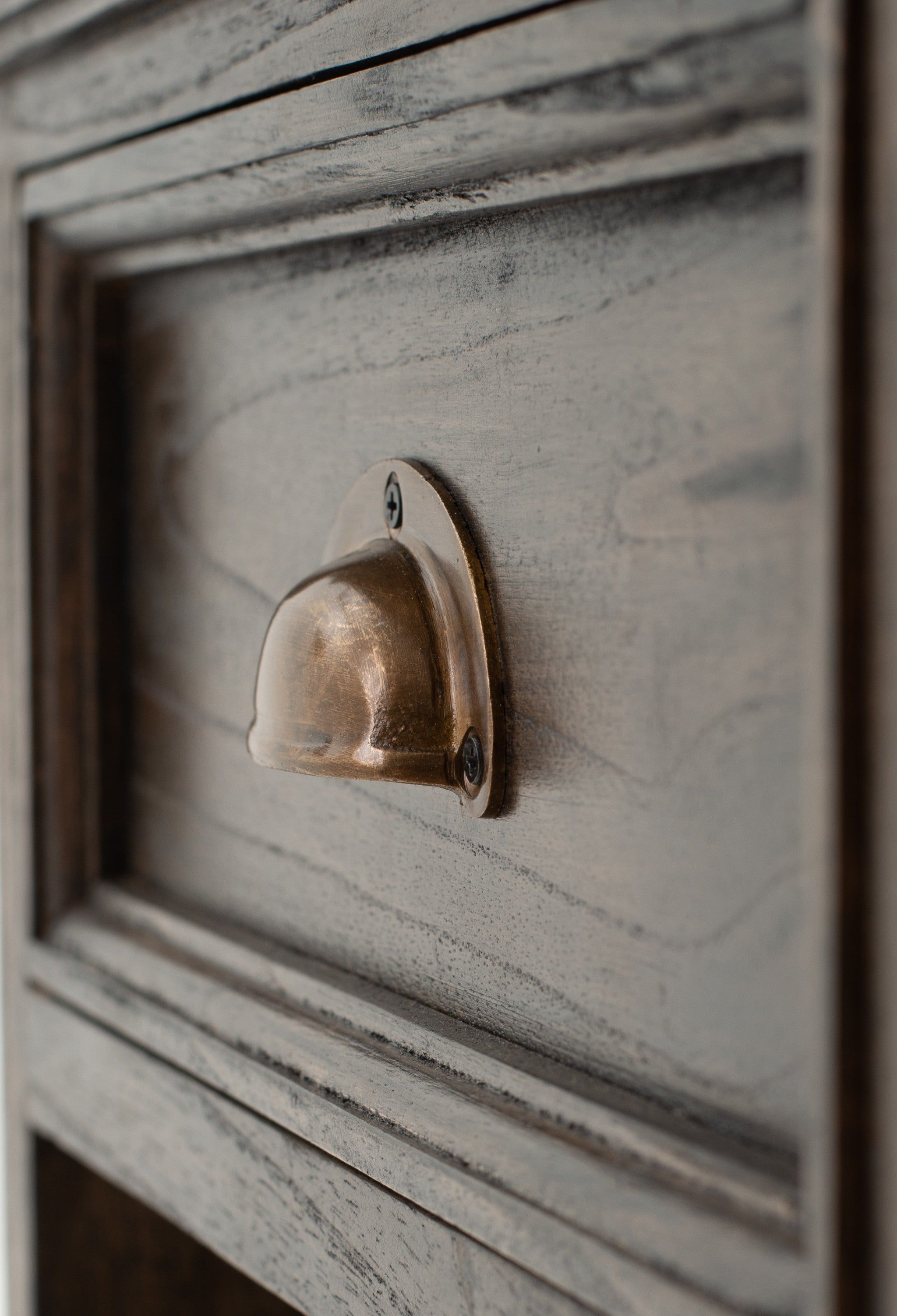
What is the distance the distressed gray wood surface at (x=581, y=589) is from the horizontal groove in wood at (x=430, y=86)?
0.03m

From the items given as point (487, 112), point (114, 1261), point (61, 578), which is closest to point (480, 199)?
point (487, 112)

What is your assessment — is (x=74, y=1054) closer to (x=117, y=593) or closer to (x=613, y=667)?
(x=117, y=593)

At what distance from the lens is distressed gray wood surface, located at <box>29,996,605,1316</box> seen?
0.30m

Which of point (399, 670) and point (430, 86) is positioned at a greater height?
point (430, 86)

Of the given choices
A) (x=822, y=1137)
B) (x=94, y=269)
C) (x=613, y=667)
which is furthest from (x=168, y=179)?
(x=822, y=1137)

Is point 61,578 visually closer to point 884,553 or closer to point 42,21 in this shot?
point 42,21

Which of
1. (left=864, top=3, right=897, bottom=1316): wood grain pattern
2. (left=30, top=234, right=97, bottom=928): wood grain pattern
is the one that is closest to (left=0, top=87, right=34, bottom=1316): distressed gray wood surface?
(left=30, top=234, right=97, bottom=928): wood grain pattern

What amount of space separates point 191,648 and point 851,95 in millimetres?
294

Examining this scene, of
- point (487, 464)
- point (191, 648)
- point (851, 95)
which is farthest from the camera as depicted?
point (191, 648)

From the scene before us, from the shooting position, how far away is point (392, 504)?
33 cm

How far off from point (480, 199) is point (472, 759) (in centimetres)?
13

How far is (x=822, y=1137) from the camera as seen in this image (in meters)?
0.21

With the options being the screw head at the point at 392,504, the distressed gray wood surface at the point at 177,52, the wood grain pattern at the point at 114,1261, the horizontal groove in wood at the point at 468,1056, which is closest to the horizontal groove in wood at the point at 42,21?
the distressed gray wood surface at the point at 177,52

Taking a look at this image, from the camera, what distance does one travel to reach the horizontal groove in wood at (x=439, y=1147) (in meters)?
0.24
